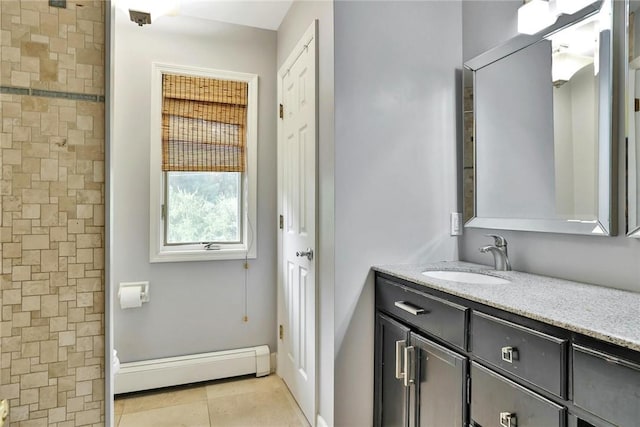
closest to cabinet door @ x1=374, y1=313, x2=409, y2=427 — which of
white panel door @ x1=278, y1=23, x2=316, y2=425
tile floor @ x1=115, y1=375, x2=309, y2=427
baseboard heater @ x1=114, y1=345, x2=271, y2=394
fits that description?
white panel door @ x1=278, y1=23, x2=316, y2=425

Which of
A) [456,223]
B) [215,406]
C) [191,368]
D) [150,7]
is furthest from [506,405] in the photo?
[191,368]

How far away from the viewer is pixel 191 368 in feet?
8.00

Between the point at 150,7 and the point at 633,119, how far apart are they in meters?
1.87

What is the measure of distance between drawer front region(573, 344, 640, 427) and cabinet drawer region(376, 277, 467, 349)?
38 centimetres

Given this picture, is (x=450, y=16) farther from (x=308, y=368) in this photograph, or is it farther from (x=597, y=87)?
(x=308, y=368)

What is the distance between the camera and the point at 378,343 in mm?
1709

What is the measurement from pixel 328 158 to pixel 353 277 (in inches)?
23.0

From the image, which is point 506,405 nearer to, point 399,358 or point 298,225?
point 399,358

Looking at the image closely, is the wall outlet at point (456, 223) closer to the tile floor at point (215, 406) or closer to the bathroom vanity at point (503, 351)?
the bathroom vanity at point (503, 351)

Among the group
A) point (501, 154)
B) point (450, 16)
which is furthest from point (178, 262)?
point (450, 16)

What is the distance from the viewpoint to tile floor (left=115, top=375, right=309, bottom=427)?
205 centimetres

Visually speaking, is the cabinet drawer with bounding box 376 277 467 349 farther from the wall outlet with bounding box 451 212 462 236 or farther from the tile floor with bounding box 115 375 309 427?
the tile floor with bounding box 115 375 309 427

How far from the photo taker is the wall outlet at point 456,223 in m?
1.94

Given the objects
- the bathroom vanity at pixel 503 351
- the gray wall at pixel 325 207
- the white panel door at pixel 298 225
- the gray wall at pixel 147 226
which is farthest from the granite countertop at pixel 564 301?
the gray wall at pixel 147 226
